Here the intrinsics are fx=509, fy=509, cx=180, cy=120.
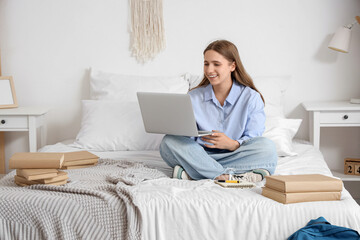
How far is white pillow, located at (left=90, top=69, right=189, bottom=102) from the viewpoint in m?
3.15

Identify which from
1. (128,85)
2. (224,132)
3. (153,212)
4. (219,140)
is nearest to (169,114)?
(219,140)

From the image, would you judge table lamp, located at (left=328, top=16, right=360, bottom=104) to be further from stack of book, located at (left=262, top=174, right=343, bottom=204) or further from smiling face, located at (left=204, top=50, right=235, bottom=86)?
Answer: stack of book, located at (left=262, top=174, right=343, bottom=204)

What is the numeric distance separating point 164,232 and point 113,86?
155 centimetres

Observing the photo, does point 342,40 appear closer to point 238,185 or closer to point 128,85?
point 128,85

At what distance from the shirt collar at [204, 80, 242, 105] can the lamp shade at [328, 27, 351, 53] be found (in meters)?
0.93

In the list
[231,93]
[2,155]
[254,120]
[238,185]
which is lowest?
[2,155]

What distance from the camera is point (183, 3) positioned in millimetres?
3336

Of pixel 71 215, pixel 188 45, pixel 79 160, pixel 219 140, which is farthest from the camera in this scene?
pixel 188 45

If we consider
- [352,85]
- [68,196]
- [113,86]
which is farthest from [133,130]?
[352,85]

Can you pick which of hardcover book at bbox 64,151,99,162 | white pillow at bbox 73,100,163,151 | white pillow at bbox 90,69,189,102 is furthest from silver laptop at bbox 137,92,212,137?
white pillow at bbox 90,69,189,102

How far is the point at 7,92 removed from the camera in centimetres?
326

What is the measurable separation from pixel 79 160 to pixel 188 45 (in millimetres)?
1282

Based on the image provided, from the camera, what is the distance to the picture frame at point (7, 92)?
10.6ft

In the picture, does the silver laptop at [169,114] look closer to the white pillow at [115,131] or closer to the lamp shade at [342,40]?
the white pillow at [115,131]
